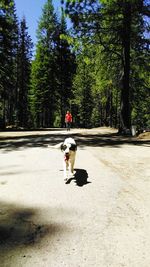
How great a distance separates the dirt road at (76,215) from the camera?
5.30m

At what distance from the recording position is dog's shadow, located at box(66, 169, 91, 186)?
988cm

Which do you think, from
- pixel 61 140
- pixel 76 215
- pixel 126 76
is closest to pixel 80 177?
pixel 76 215

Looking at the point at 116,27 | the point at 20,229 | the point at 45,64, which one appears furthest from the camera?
the point at 45,64

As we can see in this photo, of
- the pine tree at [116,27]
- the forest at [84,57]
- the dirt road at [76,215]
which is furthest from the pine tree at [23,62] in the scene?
the dirt road at [76,215]

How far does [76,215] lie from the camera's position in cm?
709

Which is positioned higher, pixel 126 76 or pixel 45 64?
pixel 45 64

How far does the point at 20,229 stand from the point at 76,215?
1.17m

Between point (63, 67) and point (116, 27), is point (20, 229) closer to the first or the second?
point (116, 27)

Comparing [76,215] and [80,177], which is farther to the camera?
[80,177]

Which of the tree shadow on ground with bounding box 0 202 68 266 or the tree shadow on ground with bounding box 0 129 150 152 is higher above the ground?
the tree shadow on ground with bounding box 0 129 150 152

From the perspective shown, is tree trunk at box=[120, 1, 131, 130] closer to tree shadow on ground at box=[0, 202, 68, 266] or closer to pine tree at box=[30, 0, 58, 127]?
tree shadow on ground at box=[0, 202, 68, 266]

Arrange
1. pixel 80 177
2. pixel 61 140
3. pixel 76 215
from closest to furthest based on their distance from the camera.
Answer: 1. pixel 76 215
2. pixel 80 177
3. pixel 61 140

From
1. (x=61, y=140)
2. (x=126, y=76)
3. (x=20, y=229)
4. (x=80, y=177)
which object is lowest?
(x=20, y=229)

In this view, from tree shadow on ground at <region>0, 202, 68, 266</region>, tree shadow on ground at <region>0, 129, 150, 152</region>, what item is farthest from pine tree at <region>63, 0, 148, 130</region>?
tree shadow on ground at <region>0, 202, 68, 266</region>
